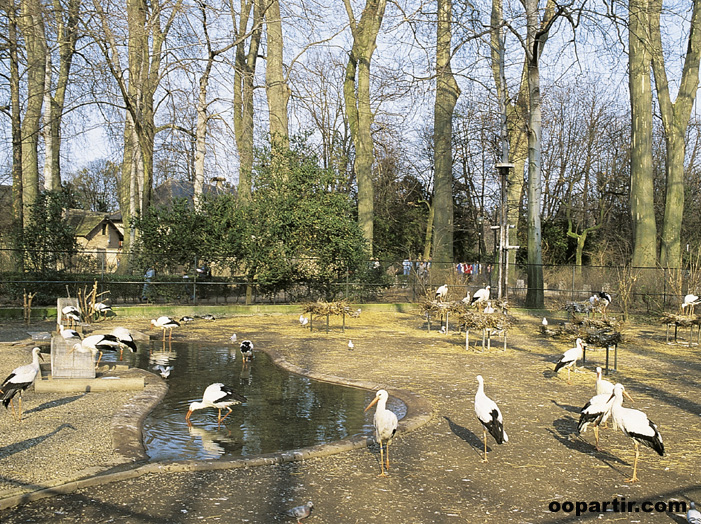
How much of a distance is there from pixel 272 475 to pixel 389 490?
1.13 m

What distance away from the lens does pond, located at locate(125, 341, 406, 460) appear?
6734mm

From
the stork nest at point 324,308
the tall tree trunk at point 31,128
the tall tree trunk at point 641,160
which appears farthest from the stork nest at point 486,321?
the tall tree trunk at point 31,128

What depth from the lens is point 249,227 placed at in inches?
877

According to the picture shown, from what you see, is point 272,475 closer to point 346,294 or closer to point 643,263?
point 346,294

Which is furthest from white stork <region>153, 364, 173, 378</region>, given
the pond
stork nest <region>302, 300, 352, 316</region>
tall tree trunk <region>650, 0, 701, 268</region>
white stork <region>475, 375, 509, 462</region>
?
tall tree trunk <region>650, 0, 701, 268</region>

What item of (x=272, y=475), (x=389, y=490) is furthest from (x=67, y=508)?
Answer: (x=389, y=490)

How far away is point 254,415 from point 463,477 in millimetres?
3494

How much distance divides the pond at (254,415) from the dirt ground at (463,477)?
2.75 ft

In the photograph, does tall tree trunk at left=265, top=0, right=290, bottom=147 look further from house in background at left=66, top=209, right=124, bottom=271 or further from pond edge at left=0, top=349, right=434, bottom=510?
house in background at left=66, top=209, right=124, bottom=271

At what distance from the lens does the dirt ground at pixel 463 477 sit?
15.5 ft

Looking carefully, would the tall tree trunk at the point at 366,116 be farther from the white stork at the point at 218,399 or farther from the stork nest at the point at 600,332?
the white stork at the point at 218,399

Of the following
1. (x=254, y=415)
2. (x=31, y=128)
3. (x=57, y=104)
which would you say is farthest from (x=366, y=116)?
(x=254, y=415)

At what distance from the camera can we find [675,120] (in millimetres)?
25031

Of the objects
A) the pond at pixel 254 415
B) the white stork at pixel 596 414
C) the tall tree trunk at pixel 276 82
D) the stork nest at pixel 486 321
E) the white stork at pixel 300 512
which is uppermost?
the tall tree trunk at pixel 276 82
